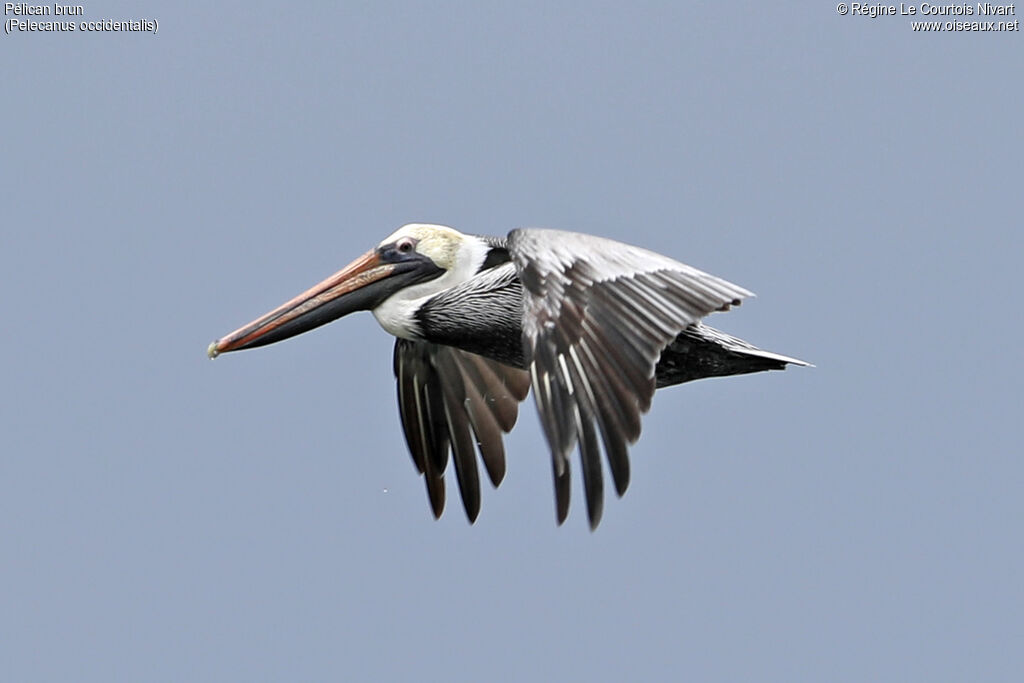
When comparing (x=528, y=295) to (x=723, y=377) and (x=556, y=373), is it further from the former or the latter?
(x=723, y=377)

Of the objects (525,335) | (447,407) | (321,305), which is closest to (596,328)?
(525,335)

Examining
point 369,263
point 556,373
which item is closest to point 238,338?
point 369,263

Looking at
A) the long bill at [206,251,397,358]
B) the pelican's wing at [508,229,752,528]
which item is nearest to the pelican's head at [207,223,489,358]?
the long bill at [206,251,397,358]

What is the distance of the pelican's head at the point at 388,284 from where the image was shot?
1058 centimetres

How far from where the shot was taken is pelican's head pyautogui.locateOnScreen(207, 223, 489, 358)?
10.6 meters

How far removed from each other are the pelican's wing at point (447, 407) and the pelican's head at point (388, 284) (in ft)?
2.79

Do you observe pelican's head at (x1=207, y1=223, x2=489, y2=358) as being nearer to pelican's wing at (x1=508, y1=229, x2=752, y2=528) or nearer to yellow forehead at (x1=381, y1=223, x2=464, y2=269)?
yellow forehead at (x1=381, y1=223, x2=464, y2=269)

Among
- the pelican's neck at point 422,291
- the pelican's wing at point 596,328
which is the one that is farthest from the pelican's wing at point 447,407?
the pelican's wing at point 596,328

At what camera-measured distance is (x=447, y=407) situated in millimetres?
11516

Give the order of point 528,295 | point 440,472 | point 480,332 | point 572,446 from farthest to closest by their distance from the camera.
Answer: point 440,472, point 480,332, point 528,295, point 572,446

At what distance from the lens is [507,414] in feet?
37.9

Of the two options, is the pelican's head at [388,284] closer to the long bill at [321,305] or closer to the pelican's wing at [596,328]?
the long bill at [321,305]

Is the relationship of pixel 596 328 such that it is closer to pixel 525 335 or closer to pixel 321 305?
pixel 525 335

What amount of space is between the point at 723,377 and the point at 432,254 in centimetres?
172
